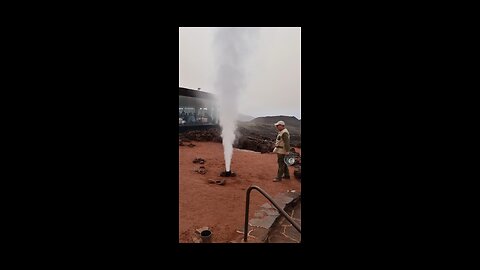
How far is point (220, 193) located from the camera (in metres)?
5.05

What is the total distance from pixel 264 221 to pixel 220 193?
1687mm

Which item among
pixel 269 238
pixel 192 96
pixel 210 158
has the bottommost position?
pixel 269 238

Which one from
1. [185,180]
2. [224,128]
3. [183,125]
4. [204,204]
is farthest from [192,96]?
[204,204]

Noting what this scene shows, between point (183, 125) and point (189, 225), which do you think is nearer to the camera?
point (189, 225)

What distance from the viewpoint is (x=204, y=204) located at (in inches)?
175

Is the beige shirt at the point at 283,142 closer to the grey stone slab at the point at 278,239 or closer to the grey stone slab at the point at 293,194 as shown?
the grey stone slab at the point at 293,194

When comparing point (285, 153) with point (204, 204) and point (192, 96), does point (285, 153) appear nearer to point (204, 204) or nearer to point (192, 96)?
point (204, 204)

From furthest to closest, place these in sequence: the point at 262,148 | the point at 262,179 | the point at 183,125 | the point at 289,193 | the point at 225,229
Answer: the point at 183,125 → the point at 262,148 → the point at 262,179 → the point at 289,193 → the point at 225,229

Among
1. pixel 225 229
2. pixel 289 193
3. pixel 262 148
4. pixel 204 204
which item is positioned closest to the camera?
pixel 225 229

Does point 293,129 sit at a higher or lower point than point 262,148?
higher

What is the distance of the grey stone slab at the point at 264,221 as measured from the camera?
136 inches

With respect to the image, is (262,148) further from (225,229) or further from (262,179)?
(225,229)

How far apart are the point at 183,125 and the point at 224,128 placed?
471 cm

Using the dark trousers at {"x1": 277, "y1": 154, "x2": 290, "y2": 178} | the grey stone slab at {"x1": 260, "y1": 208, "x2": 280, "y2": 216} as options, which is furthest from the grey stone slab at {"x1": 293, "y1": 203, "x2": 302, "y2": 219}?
the dark trousers at {"x1": 277, "y1": 154, "x2": 290, "y2": 178}
